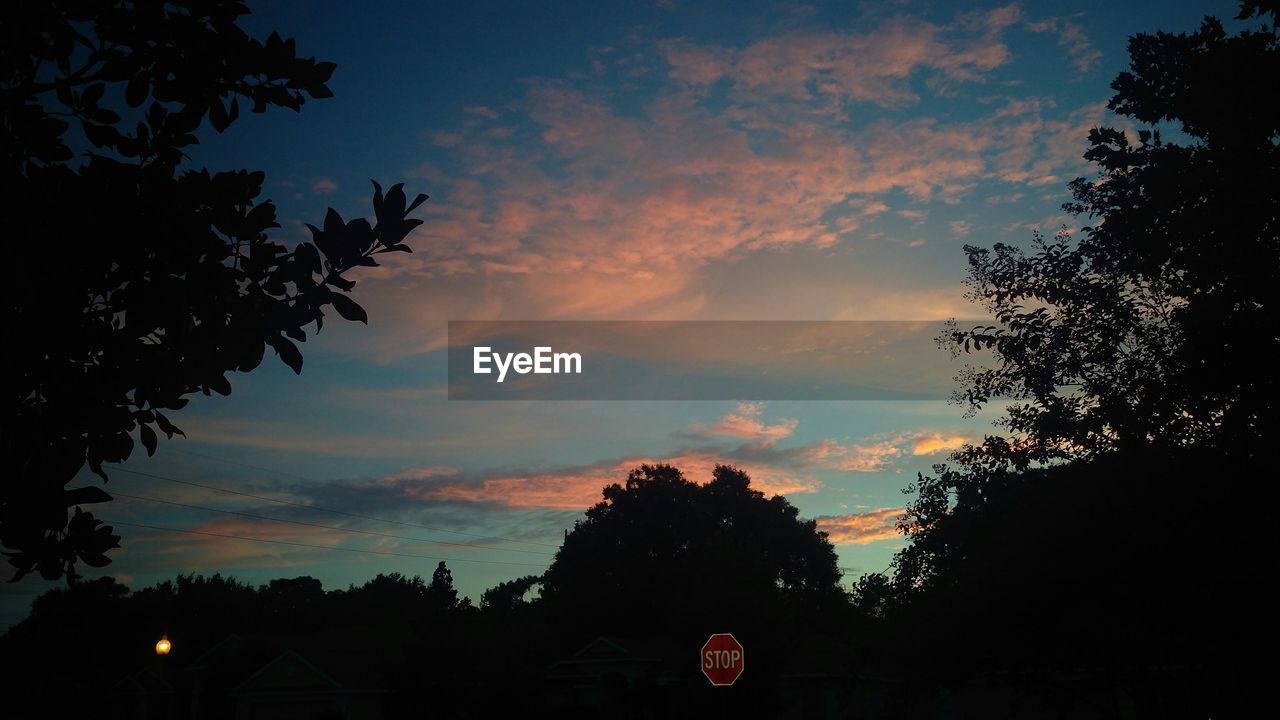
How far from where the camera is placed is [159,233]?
4.47m

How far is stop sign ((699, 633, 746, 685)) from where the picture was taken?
1314 inches

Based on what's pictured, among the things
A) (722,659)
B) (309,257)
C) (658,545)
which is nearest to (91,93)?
(309,257)

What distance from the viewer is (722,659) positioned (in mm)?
34062

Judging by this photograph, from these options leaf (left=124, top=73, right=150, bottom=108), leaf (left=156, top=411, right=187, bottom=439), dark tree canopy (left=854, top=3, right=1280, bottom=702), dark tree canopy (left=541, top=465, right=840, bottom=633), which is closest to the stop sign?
dark tree canopy (left=854, top=3, right=1280, bottom=702)

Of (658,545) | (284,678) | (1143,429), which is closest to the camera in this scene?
(1143,429)

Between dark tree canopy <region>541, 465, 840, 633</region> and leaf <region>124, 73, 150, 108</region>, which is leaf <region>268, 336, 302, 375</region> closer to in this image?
leaf <region>124, 73, 150, 108</region>

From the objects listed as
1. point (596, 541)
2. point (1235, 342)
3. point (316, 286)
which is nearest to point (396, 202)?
point (316, 286)

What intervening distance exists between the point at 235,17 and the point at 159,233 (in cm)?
147

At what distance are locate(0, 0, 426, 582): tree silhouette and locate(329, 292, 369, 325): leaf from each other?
0.03ft

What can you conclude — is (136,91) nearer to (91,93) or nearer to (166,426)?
(91,93)

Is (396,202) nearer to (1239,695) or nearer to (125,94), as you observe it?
(125,94)

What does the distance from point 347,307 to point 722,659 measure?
32250 mm

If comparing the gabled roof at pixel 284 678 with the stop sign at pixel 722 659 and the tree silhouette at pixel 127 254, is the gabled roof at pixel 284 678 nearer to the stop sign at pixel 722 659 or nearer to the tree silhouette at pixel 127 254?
the stop sign at pixel 722 659

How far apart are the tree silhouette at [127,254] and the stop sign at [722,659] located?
31.6m
